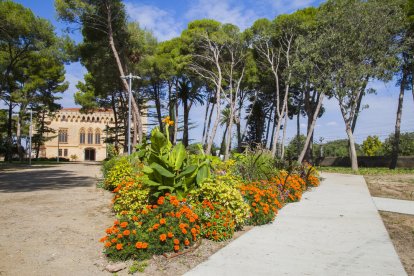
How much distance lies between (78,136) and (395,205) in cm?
6014

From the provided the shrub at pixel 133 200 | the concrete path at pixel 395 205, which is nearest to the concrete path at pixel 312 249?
the concrete path at pixel 395 205

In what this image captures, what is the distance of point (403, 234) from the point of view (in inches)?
208

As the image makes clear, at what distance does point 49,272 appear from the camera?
138 inches

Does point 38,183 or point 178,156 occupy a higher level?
point 178,156

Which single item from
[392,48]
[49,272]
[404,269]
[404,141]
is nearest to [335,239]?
[404,269]

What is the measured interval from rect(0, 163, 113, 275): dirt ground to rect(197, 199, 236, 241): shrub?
1.45 meters

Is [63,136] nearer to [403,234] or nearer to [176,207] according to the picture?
[176,207]

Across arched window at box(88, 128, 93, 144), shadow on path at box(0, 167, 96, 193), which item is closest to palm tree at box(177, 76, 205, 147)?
shadow on path at box(0, 167, 96, 193)

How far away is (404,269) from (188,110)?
2605 centimetres

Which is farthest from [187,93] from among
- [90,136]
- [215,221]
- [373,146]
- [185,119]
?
[90,136]

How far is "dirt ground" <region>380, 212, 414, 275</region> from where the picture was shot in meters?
4.09

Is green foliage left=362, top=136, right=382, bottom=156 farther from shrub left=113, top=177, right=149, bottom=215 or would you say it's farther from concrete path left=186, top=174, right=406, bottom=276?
shrub left=113, top=177, right=149, bottom=215

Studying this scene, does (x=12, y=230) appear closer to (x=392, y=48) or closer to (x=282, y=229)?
(x=282, y=229)

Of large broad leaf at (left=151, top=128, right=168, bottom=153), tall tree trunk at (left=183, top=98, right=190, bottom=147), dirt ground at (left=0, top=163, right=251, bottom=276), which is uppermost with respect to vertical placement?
tall tree trunk at (left=183, top=98, right=190, bottom=147)
